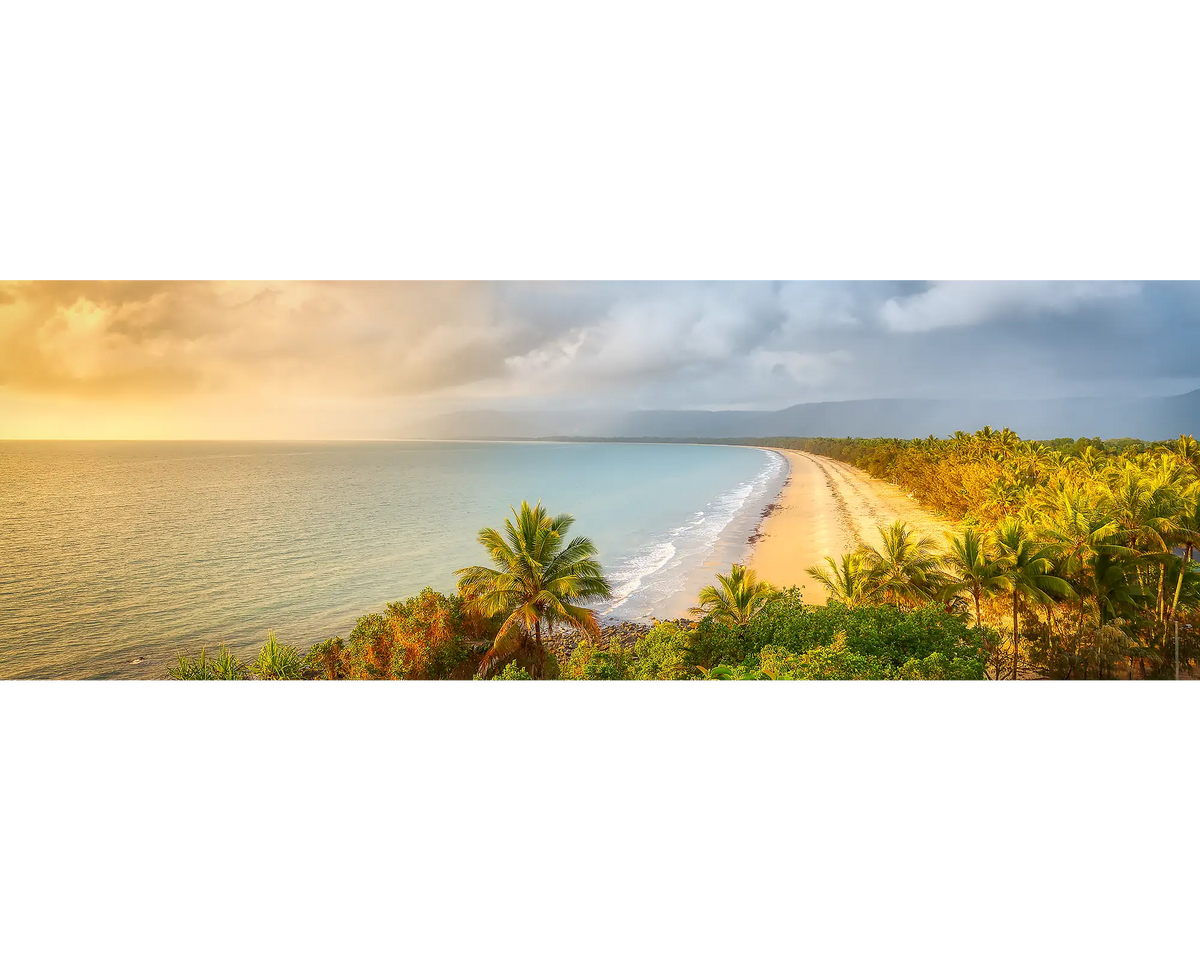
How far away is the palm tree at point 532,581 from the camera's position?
25.3 feet

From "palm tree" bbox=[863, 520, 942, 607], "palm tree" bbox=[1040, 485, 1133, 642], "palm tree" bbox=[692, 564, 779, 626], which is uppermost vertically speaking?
"palm tree" bbox=[1040, 485, 1133, 642]

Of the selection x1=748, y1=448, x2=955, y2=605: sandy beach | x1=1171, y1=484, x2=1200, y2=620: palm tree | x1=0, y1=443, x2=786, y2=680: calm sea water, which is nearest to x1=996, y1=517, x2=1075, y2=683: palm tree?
x1=1171, y1=484, x2=1200, y2=620: palm tree

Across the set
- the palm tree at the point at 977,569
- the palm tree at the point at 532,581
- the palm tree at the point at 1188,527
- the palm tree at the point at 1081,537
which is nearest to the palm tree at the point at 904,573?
the palm tree at the point at 977,569

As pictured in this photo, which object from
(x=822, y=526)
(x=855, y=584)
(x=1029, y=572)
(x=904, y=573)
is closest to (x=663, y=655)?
(x=855, y=584)

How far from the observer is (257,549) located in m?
22.1

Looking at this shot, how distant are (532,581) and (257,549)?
19542 mm

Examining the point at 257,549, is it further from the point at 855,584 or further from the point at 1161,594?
the point at 1161,594

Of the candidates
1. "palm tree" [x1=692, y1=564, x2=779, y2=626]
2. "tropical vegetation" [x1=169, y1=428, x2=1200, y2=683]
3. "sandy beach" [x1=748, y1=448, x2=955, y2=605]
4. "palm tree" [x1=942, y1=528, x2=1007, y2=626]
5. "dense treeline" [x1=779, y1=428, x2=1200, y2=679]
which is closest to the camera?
"tropical vegetation" [x1=169, y1=428, x2=1200, y2=683]

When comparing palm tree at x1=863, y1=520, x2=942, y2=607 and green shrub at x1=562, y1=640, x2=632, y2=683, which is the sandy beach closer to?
palm tree at x1=863, y1=520, x2=942, y2=607

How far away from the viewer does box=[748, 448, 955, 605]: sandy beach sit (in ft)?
46.5

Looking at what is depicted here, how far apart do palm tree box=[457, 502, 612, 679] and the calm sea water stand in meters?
3.89
